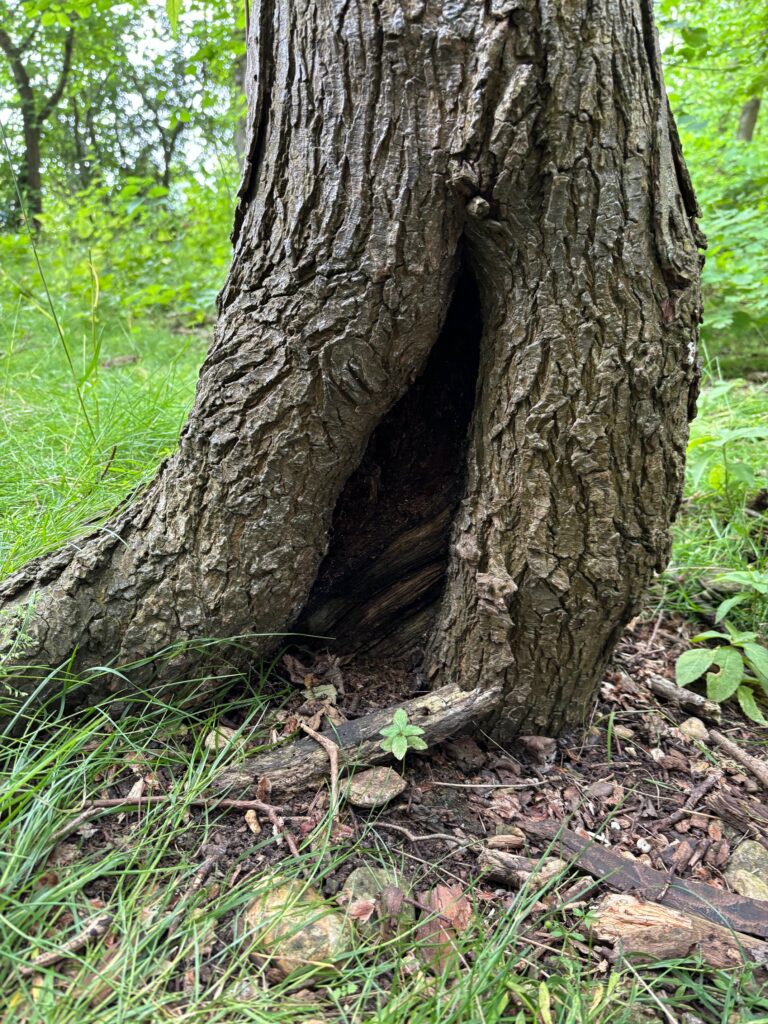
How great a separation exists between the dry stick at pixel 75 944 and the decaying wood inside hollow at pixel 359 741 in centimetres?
34

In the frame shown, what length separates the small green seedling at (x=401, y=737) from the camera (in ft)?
4.86

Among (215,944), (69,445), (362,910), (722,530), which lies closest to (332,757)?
(362,910)

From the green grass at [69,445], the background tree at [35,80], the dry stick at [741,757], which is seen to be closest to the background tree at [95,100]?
the background tree at [35,80]

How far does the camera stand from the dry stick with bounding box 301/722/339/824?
1.41 metres

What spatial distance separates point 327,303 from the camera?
4.35 feet

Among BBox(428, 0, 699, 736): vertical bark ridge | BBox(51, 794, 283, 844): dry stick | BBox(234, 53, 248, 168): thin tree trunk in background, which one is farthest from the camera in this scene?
BBox(234, 53, 248, 168): thin tree trunk in background

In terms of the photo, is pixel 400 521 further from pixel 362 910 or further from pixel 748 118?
pixel 748 118

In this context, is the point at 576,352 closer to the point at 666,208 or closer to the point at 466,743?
the point at 666,208

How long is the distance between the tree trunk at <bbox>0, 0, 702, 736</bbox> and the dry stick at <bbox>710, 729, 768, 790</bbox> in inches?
17.9

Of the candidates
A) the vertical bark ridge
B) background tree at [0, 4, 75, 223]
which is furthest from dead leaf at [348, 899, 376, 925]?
background tree at [0, 4, 75, 223]

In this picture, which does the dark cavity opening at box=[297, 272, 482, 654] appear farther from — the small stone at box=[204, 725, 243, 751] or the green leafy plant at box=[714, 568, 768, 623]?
the green leafy plant at box=[714, 568, 768, 623]

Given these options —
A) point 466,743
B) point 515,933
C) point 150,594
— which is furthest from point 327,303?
point 515,933

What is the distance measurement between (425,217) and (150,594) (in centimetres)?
107

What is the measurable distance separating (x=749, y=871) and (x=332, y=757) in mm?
990
